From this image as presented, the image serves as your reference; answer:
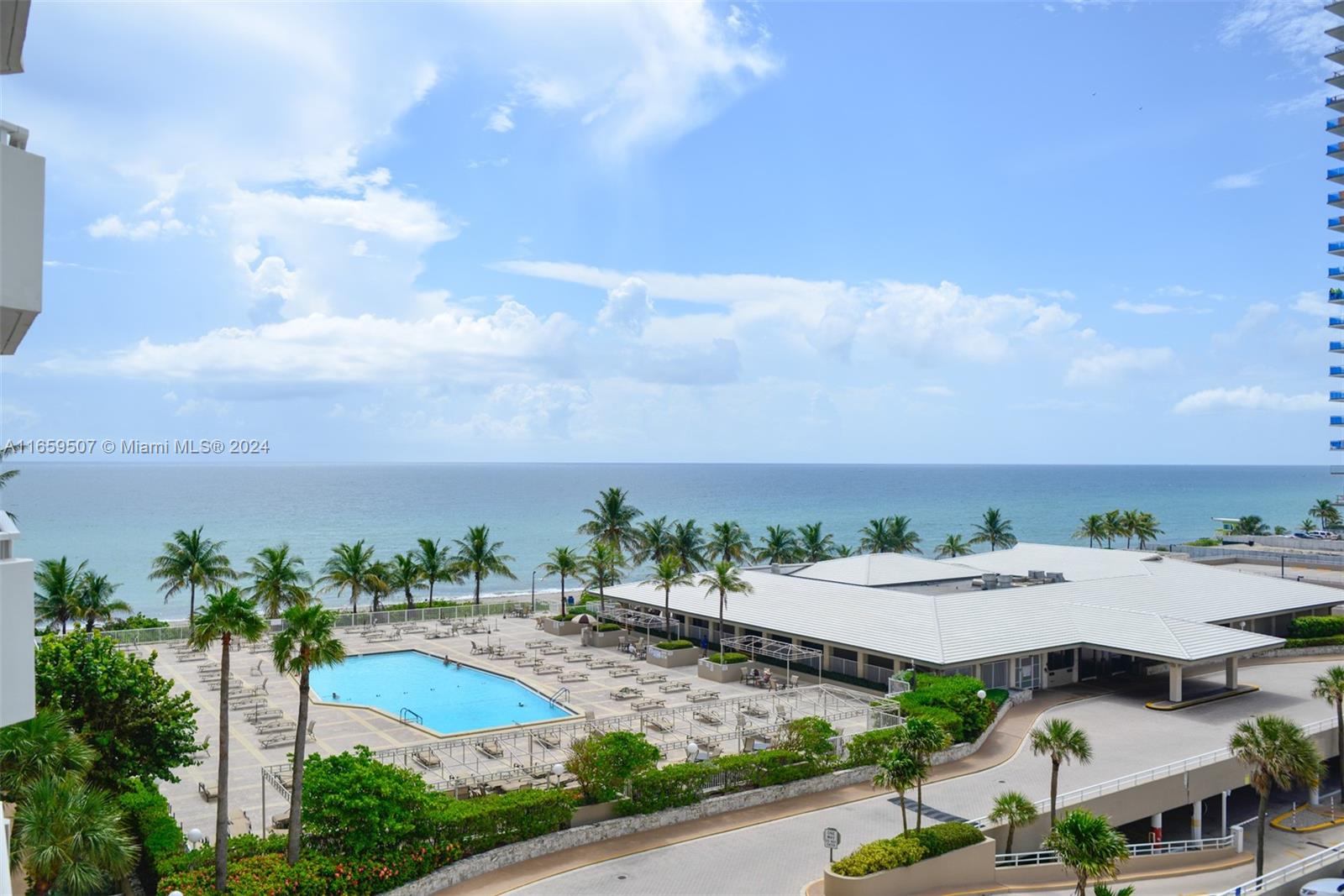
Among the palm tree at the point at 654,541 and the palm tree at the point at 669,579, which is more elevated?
the palm tree at the point at 654,541

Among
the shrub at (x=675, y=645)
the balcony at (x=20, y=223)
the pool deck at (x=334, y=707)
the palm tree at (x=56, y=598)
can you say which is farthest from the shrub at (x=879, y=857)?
the palm tree at (x=56, y=598)

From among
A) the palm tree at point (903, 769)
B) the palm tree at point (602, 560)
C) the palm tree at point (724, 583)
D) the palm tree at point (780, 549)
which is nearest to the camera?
the palm tree at point (903, 769)

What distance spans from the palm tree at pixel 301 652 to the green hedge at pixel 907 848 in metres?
13.0

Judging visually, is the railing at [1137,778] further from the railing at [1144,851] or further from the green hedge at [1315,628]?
the green hedge at [1315,628]

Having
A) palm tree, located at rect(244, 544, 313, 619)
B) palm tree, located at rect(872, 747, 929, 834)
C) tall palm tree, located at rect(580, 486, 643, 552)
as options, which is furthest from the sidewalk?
tall palm tree, located at rect(580, 486, 643, 552)

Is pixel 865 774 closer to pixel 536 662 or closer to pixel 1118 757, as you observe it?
pixel 1118 757

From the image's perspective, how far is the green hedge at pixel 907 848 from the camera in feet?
76.2

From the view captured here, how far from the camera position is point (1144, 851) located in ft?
95.6

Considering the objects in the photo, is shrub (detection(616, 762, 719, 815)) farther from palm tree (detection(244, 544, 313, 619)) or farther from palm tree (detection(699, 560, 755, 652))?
palm tree (detection(699, 560, 755, 652))

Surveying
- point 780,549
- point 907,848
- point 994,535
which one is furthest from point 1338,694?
point 994,535

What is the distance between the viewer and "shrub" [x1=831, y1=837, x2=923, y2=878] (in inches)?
910

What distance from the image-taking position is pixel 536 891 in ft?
75.3

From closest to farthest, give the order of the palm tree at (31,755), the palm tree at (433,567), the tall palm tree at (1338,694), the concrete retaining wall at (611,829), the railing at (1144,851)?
the palm tree at (31,755) < the concrete retaining wall at (611,829) < the railing at (1144,851) < the tall palm tree at (1338,694) < the palm tree at (433,567)

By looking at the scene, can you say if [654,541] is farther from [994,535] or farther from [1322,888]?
[994,535]
